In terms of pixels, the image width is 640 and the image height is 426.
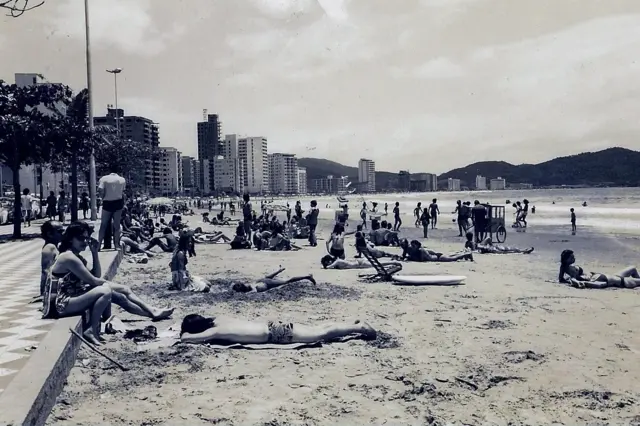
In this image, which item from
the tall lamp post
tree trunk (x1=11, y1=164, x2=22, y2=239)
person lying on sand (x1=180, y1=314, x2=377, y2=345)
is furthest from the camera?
the tall lamp post

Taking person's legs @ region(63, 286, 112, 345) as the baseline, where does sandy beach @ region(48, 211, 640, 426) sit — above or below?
below

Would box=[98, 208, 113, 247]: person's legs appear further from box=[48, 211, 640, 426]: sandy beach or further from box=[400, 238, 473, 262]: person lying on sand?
box=[400, 238, 473, 262]: person lying on sand

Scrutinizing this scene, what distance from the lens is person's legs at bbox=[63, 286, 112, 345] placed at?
19.0ft

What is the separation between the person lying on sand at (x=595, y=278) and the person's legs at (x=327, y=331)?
230 inches

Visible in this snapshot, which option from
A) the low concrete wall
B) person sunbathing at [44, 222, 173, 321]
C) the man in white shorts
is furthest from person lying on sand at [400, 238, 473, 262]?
the low concrete wall

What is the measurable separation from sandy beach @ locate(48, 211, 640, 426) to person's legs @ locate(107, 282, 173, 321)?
0.43 meters

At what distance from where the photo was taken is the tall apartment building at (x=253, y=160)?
599 feet

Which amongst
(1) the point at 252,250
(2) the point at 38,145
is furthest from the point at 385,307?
(2) the point at 38,145

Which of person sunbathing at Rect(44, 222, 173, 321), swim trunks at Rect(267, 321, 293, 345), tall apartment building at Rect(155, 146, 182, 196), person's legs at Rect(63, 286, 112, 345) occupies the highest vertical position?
tall apartment building at Rect(155, 146, 182, 196)

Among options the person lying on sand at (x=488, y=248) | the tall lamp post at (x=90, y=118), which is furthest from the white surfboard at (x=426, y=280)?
the tall lamp post at (x=90, y=118)

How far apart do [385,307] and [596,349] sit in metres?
3.20

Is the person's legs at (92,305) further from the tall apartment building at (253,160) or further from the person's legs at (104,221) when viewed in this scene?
the tall apartment building at (253,160)

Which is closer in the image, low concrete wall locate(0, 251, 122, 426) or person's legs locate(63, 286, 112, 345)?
low concrete wall locate(0, 251, 122, 426)

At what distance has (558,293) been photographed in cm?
1006
